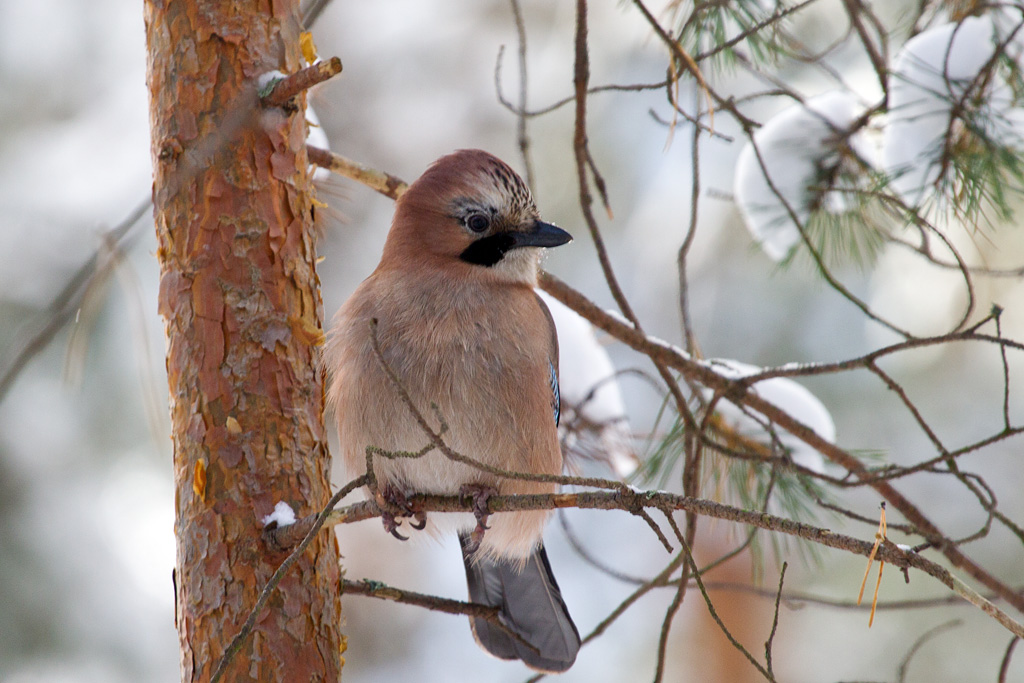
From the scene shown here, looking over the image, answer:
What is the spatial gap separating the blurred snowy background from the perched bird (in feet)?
9.93

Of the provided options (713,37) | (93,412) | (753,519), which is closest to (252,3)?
(713,37)

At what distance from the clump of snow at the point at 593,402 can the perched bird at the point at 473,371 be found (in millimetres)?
360

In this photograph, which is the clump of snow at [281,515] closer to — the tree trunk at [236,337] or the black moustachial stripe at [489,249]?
the tree trunk at [236,337]

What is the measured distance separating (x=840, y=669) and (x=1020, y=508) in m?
1.76

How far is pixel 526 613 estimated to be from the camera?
7.92ft

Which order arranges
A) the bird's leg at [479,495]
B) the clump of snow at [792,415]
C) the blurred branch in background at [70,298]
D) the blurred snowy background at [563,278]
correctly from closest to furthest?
the blurred branch in background at [70,298]
the bird's leg at [479,495]
the clump of snow at [792,415]
the blurred snowy background at [563,278]

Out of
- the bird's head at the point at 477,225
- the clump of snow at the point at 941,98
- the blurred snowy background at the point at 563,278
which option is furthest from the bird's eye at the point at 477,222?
the blurred snowy background at the point at 563,278

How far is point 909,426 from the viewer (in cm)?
711

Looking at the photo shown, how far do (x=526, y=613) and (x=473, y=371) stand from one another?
717 mm

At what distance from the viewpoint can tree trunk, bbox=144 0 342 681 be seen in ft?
5.92

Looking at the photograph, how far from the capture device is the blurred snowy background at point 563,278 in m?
5.25

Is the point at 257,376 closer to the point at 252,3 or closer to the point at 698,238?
the point at 252,3

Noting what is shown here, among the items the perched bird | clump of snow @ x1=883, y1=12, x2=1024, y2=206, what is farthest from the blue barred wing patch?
clump of snow @ x1=883, y1=12, x2=1024, y2=206

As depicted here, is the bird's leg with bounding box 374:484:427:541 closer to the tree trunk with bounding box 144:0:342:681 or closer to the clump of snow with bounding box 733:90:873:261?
the tree trunk with bounding box 144:0:342:681
